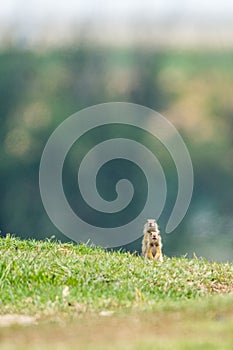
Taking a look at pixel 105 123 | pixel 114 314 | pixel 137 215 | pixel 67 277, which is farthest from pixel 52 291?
pixel 105 123

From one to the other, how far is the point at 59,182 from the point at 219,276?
468 cm

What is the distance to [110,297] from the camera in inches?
267

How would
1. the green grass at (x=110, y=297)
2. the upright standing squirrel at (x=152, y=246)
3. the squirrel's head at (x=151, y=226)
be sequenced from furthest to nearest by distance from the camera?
the squirrel's head at (x=151, y=226), the upright standing squirrel at (x=152, y=246), the green grass at (x=110, y=297)

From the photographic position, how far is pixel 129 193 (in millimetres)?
12453

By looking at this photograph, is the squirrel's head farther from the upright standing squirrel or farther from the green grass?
the green grass

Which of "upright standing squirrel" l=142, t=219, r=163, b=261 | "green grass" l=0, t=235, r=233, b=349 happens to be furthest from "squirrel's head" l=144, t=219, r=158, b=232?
"green grass" l=0, t=235, r=233, b=349

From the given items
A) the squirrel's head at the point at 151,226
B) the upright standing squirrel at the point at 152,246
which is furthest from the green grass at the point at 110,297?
the squirrel's head at the point at 151,226

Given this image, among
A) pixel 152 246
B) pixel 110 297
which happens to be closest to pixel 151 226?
pixel 152 246

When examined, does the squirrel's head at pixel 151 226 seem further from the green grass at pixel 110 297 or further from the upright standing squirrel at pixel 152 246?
the green grass at pixel 110 297

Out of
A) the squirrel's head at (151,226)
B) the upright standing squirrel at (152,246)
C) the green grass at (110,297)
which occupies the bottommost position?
the green grass at (110,297)

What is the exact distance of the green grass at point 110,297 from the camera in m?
5.13

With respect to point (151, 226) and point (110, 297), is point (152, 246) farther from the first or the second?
point (110, 297)

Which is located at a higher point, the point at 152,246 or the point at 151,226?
the point at 151,226

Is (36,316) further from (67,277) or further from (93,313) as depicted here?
(67,277)
